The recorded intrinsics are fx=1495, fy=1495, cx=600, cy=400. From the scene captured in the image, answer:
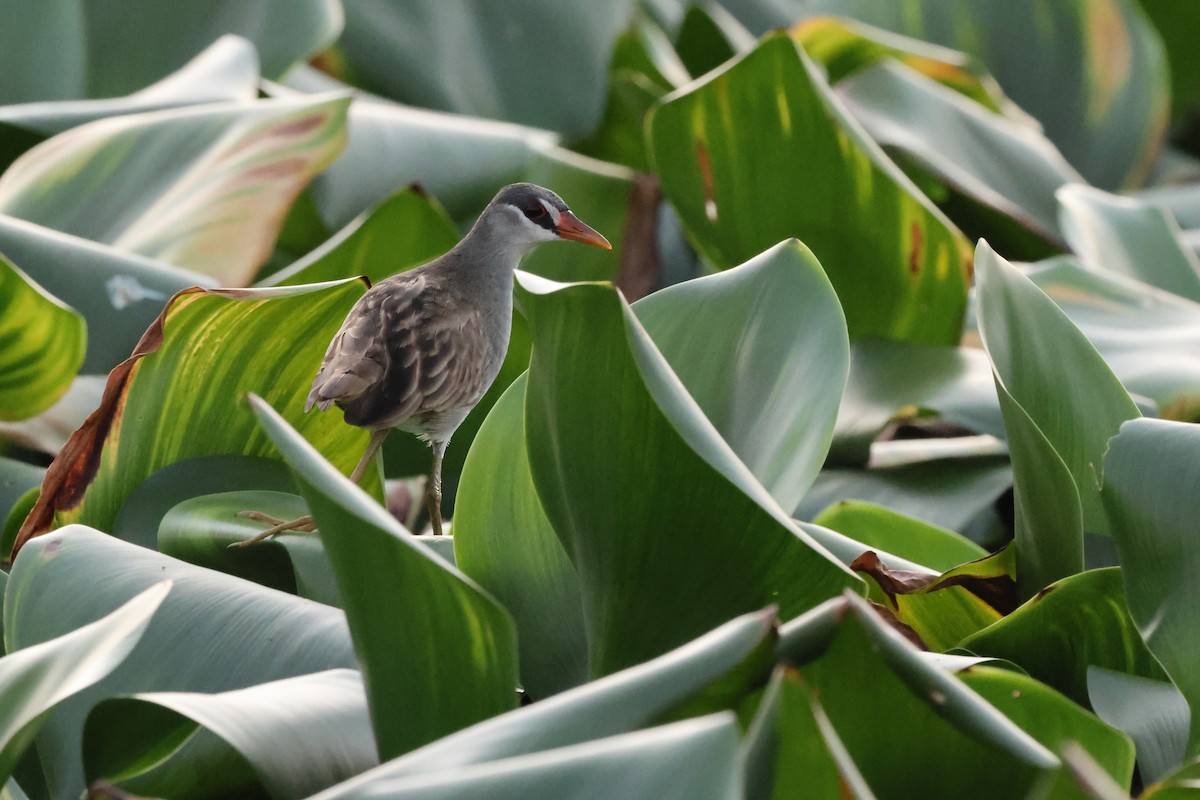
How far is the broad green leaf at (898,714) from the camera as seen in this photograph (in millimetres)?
653

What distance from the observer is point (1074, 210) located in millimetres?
1675

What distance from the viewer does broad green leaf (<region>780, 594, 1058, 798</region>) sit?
0.65 m

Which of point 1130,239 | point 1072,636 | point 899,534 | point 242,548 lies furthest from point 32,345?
point 1130,239

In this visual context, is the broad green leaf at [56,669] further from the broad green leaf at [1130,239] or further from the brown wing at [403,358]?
the broad green leaf at [1130,239]

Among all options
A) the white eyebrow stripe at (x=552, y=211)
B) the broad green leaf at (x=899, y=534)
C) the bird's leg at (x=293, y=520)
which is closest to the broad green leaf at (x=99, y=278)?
the bird's leg at (x=293, y=520)

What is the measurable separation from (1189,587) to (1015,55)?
1.56 metres

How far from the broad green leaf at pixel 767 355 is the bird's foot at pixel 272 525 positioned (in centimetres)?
27

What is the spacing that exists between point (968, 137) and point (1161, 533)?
114cm

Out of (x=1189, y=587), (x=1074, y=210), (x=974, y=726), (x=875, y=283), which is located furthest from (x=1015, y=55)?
(x=974, y=726)

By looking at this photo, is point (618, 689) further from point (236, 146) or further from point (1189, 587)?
point (236, 146)

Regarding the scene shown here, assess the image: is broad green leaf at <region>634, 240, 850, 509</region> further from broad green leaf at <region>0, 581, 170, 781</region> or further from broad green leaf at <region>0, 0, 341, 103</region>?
broad green leaf at <region>0, 0, 341, 103</region>

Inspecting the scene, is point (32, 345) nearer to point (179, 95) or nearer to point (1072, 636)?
point (179, 95)

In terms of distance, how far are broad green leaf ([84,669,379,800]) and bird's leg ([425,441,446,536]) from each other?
444 mm

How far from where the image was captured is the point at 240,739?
710 mm
